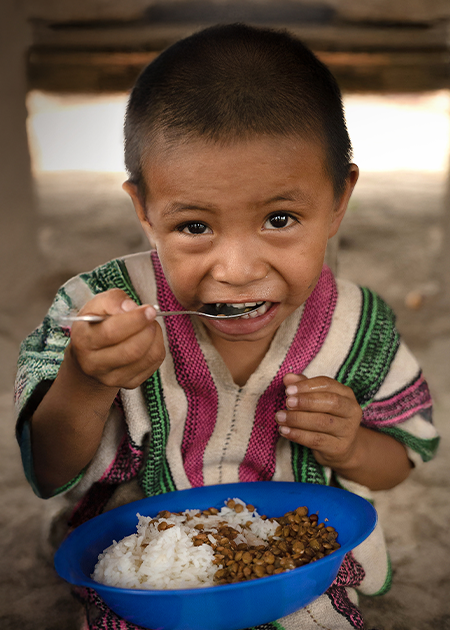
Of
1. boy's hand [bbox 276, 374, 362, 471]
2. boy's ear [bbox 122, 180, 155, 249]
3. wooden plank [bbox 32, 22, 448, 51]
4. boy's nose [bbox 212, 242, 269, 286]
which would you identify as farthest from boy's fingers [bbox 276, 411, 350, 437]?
wooden plank [bbox 32, 22, 448, 51]

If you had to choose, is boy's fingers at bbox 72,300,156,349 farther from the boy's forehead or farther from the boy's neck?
the boy's neck

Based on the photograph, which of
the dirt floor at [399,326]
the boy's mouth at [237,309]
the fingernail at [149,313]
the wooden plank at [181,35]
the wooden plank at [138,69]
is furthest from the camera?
the wooden plank at [138,69]

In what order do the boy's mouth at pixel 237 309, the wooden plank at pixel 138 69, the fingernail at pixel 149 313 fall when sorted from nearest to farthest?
the fingernail at pixel 149 313, the boy's mouth at pixel 237 309, the wooden plank at pixel 138 69

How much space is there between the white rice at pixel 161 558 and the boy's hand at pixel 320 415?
17 cm

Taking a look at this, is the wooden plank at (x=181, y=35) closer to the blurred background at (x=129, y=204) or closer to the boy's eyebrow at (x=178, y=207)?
the blurred background at (x=129, y=204)

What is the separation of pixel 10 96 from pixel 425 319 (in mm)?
2723

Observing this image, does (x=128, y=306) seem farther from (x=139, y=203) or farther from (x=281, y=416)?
(x=281, y=416)

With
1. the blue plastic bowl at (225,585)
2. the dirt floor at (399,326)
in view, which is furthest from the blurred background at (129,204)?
the blue plastic bowl at (225,585)

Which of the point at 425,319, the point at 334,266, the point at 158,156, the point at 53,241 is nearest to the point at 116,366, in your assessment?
the point at 158,156

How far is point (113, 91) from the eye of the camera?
12.6ft

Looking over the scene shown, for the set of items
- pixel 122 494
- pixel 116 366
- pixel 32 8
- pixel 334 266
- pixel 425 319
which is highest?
pixel 32 8

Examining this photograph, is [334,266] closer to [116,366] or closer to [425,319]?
[116,366]

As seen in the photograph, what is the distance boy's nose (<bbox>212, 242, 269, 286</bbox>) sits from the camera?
3.01 feet

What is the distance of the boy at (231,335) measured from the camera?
0.89m
